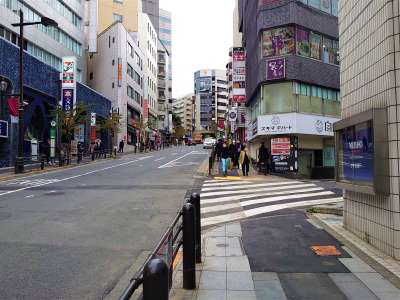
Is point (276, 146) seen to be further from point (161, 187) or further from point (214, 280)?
point (214, 280)

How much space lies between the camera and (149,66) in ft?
303

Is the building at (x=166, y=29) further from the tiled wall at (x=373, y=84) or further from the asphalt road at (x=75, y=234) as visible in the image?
the tiled wall at (x=373, y=84)

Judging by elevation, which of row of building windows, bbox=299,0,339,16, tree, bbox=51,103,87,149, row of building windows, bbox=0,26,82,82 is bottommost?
tree, bbox=51,103,87,149

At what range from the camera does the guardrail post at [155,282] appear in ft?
9.53

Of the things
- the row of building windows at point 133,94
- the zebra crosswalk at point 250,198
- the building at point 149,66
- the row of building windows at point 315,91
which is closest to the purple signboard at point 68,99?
the row of building windows at point 315,91

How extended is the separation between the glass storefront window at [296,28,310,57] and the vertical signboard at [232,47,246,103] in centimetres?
1101

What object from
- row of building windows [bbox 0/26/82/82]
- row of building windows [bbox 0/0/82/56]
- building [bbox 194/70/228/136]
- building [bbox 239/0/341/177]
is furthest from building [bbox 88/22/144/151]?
building [bbox 194/70/228/136]

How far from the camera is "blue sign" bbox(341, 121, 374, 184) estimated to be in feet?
25.4

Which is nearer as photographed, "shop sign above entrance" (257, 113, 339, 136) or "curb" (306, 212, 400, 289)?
"curb" (306, 212, 400, 289)

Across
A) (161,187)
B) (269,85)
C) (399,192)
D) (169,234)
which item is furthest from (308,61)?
(169,234)

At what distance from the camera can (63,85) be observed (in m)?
Answer: 37.7

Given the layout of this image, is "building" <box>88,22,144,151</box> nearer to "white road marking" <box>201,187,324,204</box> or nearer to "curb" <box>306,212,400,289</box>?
"white road marking" <box>201,187,324,204</box>

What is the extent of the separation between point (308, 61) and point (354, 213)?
2182 centimetres

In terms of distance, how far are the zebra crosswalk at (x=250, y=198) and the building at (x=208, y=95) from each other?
138328 mm
